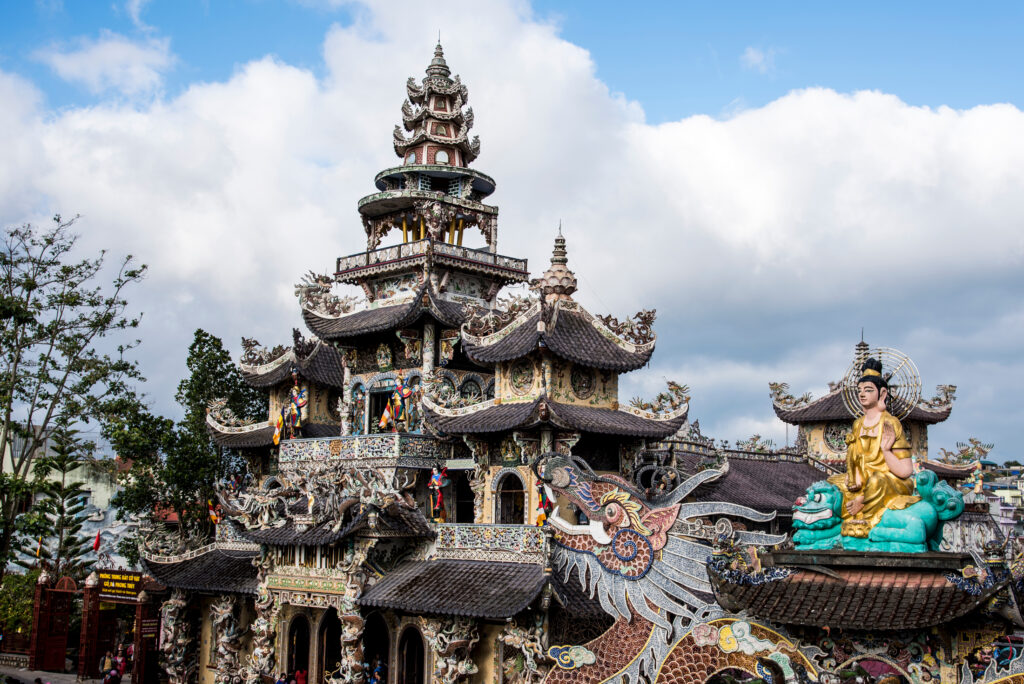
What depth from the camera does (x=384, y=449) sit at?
22672mm

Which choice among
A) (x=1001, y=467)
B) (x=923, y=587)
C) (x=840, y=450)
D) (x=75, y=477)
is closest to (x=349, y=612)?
(x=923, y=587)

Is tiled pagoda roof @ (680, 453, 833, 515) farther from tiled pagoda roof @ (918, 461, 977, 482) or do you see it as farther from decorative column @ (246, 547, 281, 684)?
decorative column @ (246, 547, 281, 684)

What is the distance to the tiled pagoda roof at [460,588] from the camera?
57.0 feet

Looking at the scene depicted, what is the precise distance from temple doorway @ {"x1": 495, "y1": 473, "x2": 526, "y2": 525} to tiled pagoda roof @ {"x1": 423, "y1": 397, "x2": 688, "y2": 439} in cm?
137

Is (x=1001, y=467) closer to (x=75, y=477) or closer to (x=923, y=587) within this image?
(x=75, y=477)

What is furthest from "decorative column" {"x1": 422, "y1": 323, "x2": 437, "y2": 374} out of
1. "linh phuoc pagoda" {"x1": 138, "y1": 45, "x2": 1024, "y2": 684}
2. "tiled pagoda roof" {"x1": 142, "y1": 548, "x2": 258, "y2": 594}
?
"tiled pagoda roof" {"x1": 142, "y1": 548, "x2": 258, "y2": 594}

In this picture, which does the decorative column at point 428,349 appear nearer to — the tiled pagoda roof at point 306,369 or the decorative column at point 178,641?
the tiled pagoda roof at point 306,369

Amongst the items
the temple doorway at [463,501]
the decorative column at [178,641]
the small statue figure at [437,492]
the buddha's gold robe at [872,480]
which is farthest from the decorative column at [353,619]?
the buddha's gold robe at [872,480]

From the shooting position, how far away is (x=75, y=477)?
43094 mm

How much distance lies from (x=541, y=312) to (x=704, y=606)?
28.9ft

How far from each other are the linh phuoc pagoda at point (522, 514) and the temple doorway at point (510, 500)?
65 millimetres

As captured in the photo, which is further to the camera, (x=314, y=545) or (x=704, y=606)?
(x=314, y=545)

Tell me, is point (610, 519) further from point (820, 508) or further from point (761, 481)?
point (761, 481)

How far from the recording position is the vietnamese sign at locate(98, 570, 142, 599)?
1038 inches
